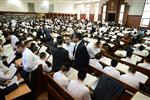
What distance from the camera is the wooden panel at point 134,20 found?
16.4 metres

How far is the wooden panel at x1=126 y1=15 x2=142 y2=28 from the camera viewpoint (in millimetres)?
16391

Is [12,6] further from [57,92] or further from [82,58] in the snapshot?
[57,92]

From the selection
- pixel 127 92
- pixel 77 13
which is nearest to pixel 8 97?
pixel 127 92

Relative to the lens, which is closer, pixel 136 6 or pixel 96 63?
pixel 96 63

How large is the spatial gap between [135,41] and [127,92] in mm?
6921

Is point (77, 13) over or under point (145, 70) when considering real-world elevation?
over

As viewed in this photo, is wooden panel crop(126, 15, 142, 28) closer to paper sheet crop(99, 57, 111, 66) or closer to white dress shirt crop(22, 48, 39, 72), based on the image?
paper sheet crop(99, 57, 111, 66)

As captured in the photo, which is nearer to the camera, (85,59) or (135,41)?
(85,59)

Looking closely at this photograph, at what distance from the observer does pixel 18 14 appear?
24.3 meters

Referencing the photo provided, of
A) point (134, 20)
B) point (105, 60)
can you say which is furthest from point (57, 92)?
point (134, 20)

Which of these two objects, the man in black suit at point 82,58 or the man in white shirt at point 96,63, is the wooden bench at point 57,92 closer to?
the man in black suit at point 82,58

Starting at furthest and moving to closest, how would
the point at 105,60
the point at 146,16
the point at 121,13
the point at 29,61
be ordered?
the point at 121,13 → the point at 146,16 → the point at 105,60 → the point at 29,61

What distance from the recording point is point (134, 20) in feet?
55.0

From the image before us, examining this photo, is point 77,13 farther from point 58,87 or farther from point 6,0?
point 58,87
